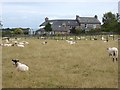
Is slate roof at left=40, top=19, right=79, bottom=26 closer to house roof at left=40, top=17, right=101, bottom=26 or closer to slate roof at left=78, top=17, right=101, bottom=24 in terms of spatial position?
house roof at left=40, top=17, right=101, bottom=26

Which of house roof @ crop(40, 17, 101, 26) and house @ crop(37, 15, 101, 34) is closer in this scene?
house @ crop(37, 15, 101, 34)

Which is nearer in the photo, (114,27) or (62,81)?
(62,81)

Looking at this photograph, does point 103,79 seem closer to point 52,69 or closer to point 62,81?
point 62,81

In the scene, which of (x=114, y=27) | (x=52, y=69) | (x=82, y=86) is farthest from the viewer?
(x=114, y=27)

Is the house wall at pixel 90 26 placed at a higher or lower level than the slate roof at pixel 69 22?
lower

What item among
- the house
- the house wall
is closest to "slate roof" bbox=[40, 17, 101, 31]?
the house

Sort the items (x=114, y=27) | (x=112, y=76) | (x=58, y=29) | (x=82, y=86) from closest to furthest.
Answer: (x=82, y=86) < (x=112, y=76) < (x=114, y=27) < (x=58, y=29)

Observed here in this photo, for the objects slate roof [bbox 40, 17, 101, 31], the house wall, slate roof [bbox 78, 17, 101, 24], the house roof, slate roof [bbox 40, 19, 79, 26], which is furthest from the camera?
slate roof [bbox 78, 17, 101, 24]

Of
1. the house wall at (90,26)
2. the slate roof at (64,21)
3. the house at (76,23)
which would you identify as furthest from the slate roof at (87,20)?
the slate roof at (64,21)

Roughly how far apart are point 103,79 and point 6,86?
147 inches

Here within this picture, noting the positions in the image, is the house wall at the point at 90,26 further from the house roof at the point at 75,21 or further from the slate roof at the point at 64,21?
the slate roof at the point at 64,21

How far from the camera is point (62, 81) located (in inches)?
449

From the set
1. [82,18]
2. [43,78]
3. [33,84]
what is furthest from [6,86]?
[82,18]

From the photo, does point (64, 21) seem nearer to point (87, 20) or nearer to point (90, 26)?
point (87, 20)
